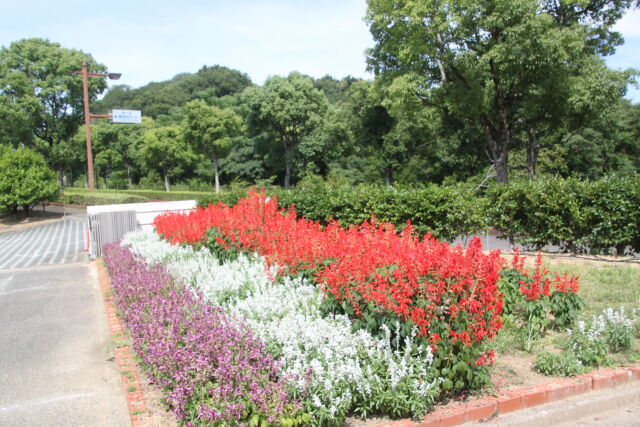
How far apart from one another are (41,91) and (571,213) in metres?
36.7

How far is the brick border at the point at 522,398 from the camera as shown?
3.34m

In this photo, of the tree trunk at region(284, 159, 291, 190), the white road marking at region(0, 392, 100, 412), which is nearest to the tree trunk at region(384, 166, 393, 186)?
the tree trunk at region(284, 159, 291, 190)

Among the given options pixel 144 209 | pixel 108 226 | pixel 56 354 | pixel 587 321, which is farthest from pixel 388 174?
pixel 56 354

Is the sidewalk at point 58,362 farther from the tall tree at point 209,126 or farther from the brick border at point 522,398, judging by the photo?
the tall tree at point 209,126

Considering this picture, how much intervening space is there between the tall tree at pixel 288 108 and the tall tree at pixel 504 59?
16.8 m

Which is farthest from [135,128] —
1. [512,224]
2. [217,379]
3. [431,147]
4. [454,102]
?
[217,379]

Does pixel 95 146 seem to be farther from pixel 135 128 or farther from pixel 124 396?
pixel 124 396

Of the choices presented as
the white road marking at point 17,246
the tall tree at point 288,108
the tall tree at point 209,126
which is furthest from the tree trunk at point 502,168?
the tall tree at point 209,126

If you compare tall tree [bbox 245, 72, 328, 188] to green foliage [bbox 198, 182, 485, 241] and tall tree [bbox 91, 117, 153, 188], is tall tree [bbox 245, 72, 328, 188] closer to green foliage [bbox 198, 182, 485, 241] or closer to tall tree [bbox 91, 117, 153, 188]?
tall tree [bbox 91, 117, 153, 188]

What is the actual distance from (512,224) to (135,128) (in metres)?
45.3

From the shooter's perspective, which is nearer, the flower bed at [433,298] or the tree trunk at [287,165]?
the flower bed at [433,298]

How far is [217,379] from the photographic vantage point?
128 inches

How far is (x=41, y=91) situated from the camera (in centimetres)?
3406

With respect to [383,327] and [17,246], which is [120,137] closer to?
[17,246]
